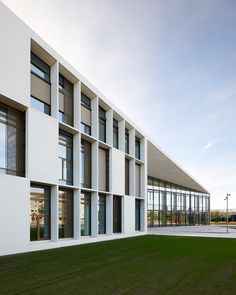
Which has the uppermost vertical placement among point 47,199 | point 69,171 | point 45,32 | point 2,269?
point 45,32

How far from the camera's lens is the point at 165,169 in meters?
43.9

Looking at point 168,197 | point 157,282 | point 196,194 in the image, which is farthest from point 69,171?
point 196,194

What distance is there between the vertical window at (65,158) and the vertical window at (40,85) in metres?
2.30

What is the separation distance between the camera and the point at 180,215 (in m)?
54.6

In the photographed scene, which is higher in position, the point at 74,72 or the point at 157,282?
the point at 74,72

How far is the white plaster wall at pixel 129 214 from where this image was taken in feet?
95.1

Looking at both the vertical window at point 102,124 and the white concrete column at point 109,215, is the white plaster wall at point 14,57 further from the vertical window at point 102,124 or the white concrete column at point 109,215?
the white concrete column at point 109,215

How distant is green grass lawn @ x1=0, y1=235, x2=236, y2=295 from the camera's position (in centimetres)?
834

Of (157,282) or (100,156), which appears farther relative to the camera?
(100,156)

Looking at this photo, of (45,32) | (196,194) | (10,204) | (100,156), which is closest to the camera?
(10,204)

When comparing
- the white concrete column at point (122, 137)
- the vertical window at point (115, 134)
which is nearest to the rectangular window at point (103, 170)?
the vertical window at point (115, 134)

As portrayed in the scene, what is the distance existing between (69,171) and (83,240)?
4.08m

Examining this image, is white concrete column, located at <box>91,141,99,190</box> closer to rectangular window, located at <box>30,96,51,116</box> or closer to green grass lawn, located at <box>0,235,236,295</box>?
rectangular window, located at <box>30,96,51,116</box>

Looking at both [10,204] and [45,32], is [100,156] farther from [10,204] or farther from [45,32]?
[10,204]
